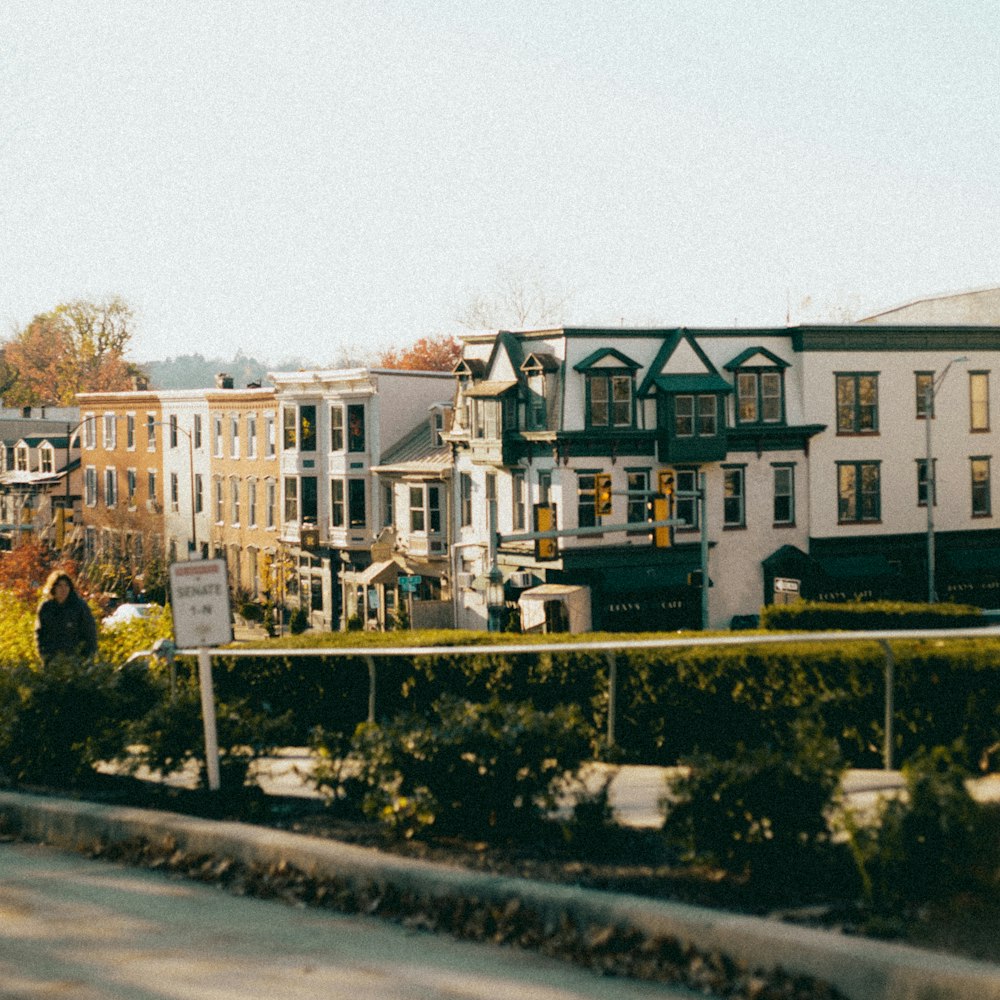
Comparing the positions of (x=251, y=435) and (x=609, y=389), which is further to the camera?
(x=251, y=435)

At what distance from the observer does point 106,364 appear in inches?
4395

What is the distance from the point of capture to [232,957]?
20.5 feet

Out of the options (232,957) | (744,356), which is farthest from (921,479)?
(232,957)

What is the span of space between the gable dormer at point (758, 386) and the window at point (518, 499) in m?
8.28

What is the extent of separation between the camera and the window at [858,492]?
2189 inches

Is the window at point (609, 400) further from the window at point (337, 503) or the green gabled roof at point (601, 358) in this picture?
the window at point (337, 503)

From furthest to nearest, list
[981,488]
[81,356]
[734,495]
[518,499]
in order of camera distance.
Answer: [81,356], [981,488], [734,495], [518,499]

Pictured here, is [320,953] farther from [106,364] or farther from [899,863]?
[106,364]

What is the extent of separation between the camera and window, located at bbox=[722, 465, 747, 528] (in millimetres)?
54031

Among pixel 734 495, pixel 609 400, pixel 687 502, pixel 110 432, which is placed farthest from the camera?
pixel 110 432

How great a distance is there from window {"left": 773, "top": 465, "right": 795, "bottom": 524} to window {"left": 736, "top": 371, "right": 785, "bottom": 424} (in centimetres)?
194

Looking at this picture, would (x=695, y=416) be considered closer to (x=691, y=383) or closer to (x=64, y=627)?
(x=691, y=383)

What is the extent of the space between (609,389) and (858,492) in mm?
11096

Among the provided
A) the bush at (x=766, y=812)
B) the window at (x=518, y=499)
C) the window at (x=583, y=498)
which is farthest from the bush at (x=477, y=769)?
the window at (x=518, y=499)
